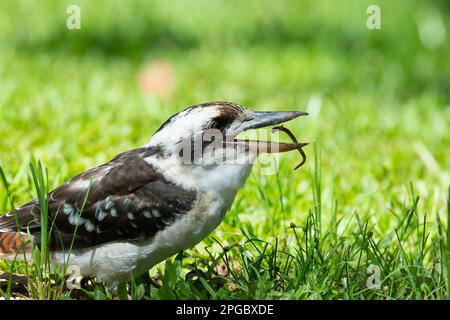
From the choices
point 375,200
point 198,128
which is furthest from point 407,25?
point 198,128

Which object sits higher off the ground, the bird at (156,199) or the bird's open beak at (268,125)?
the bird's open beak at (268,125)

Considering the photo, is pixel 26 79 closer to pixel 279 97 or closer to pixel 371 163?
pixel 279 97

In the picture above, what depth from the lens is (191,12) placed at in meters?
8.96

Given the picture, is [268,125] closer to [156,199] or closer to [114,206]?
[156,199]

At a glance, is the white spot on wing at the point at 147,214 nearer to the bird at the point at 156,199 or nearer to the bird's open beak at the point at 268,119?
the bird at the point at 156,199

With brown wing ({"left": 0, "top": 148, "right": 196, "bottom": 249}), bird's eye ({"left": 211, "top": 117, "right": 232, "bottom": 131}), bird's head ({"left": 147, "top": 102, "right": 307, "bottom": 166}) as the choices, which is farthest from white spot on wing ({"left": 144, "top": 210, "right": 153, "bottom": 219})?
bird's eye ({"left": 211, "top": 117, "right": 232, "bottom": 131})

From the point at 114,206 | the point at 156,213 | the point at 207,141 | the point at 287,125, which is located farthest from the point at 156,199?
the point at 287,125

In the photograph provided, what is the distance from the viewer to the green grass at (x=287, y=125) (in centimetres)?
347

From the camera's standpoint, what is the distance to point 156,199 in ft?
10.9

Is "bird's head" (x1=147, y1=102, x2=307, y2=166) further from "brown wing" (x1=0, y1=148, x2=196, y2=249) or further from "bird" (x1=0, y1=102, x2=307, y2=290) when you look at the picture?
"brown wing" (x1=0, y1=148, x2=196, y2=249)

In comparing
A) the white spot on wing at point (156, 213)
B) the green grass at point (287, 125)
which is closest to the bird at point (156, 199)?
the white spot on wing at point (156, 213)

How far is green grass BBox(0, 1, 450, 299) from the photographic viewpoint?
3.47m
